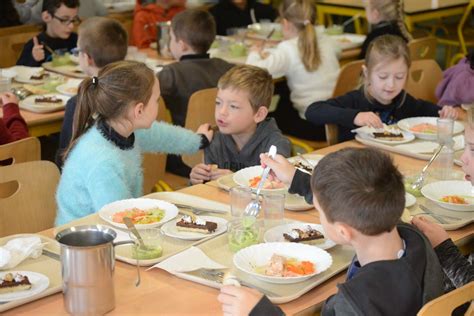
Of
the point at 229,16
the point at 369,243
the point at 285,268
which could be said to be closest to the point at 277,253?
the point at 285,268

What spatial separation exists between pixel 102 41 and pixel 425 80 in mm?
1789

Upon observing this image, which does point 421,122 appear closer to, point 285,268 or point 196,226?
point 196,226

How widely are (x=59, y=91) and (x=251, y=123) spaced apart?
1.37 meters

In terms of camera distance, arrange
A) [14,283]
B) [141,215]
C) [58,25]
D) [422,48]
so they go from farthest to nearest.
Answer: [58,25] → [422,48] → [141,215] → [14,283]

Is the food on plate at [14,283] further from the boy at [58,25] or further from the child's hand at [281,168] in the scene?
the boy at [58,25]

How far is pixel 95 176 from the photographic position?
2758mm

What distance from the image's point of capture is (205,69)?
14.6 ft

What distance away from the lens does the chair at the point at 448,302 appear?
5.82 feet

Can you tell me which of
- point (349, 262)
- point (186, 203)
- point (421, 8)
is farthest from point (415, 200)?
point (421, 8)

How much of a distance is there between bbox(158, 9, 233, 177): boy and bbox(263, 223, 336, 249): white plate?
6.01 ft

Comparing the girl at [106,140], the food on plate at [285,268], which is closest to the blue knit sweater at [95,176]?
the girl at [106,140]

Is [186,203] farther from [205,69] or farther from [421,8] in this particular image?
[421,8]

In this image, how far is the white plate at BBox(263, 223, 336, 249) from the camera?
2.38 meters

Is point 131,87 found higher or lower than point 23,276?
higher
